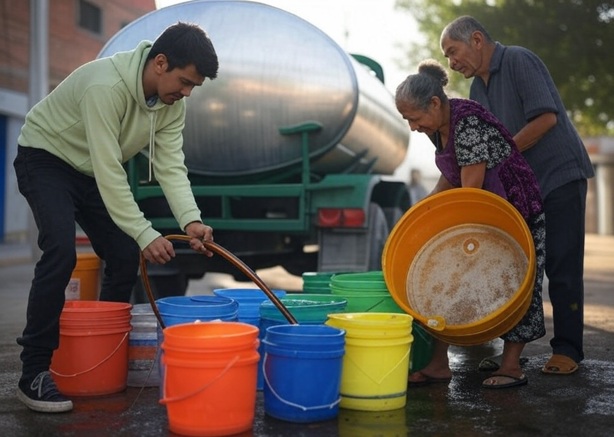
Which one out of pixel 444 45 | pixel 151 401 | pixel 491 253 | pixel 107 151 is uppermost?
pixel 444 45

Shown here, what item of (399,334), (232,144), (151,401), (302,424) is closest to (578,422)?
(399,334)

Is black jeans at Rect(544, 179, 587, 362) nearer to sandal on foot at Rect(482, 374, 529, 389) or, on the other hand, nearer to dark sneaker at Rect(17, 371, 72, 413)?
sandal on foot at Rect(482, 374, 529, 389)

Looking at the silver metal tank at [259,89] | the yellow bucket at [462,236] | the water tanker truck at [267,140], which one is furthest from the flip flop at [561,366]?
the silver metal tank at [259,89]

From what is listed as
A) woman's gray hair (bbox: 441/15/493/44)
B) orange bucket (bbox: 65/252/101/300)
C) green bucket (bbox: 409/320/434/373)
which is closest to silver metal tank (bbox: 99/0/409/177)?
orange bucket (bbox: 65/252/101/300)

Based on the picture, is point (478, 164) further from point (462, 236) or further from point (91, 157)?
point (91, 157)

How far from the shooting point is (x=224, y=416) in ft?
12.1

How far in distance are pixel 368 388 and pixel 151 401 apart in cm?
109

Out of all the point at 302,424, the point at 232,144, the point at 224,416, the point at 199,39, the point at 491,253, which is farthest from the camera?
the point at 232,144

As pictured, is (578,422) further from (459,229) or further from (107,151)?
(107,151)

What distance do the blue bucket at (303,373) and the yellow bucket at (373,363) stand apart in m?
0.17

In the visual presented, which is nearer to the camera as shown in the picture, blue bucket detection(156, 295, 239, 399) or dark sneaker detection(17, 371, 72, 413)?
dark sneaker detection(17, 371, 72, 413)

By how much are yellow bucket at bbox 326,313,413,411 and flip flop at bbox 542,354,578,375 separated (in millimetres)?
1275

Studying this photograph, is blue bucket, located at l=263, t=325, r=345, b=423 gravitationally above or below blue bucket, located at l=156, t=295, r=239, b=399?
below

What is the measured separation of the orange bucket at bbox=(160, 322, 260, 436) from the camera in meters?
3.63
